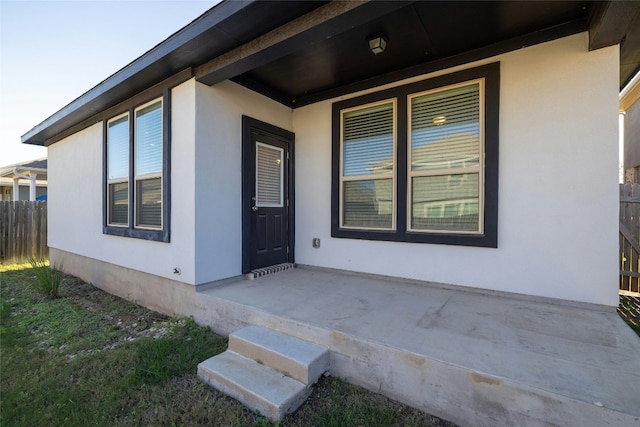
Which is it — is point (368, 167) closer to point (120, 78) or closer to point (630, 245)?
point (120, 78)

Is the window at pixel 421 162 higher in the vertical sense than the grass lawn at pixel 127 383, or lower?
higher

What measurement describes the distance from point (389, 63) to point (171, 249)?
3.53 m

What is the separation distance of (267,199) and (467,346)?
306 cm

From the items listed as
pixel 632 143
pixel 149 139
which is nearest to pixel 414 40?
pixel 149 139

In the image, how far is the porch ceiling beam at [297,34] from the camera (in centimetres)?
211

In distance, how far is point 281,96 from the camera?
4.26m

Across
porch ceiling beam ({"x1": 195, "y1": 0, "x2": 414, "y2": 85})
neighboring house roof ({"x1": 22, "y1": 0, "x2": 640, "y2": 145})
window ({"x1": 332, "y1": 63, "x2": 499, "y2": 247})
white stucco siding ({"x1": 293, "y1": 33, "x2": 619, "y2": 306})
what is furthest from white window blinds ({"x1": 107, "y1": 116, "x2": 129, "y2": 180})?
white stucco siding ({"x1": 293, "y1": 33, "x2": 619, "y2": 306})

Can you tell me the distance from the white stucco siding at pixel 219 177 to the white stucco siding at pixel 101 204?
0.10 metres

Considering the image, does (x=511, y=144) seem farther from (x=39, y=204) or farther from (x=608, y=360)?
(x=39, y=204)

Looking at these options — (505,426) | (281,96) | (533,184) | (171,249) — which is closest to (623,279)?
(533,184)

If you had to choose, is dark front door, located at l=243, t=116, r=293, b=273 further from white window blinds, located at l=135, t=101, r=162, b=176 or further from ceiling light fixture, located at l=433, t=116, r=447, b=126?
ceiling light fixture, located at l=433, t=116, r=447, b=126

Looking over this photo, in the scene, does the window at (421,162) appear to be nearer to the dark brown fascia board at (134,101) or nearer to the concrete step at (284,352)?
the concrete step at (284,352)

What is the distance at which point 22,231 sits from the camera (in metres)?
7.24

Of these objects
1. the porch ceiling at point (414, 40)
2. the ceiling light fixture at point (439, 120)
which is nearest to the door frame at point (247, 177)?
the porch ceiling at point (414, 40)
